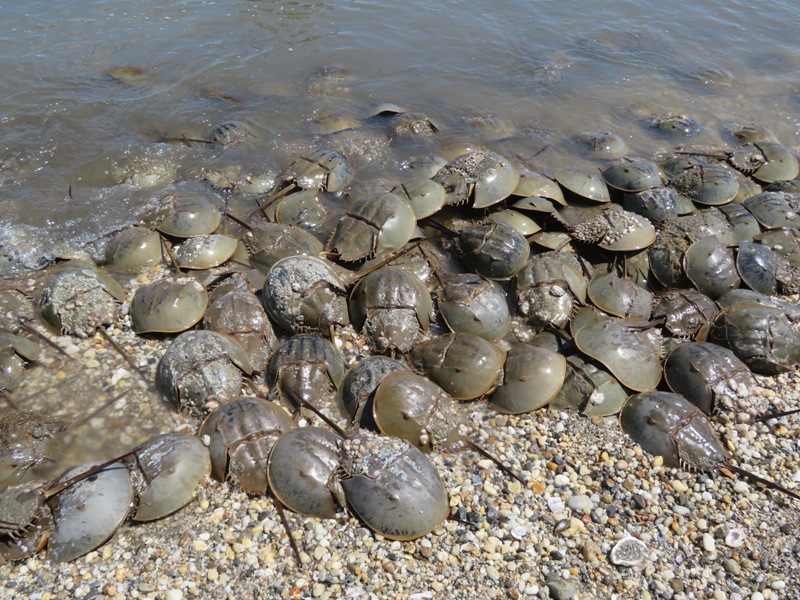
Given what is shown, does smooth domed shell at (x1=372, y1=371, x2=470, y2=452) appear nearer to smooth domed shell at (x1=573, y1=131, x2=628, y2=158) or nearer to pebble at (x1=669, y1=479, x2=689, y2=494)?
pebble at (x1=669, y1=479, x2=689, y2=494)

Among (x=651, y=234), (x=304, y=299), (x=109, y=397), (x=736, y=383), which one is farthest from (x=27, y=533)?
(x=651, y=234)

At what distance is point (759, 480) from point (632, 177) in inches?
119

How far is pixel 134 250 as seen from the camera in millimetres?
4492

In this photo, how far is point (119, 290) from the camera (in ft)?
13.5

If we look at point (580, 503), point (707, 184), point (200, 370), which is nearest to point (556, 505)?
point (580, 503)

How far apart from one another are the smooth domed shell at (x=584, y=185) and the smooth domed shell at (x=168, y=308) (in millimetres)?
3375

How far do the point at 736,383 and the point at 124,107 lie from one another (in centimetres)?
730

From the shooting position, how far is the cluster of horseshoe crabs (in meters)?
2.92

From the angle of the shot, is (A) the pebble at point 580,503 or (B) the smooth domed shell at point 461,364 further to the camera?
(B) the smooth domed shell at point 461,364

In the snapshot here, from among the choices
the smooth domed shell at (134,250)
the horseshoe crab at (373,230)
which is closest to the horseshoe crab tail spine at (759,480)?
the horseshoe crab at (373,230)

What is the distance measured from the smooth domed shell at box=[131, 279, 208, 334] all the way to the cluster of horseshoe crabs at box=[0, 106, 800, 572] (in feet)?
0.05

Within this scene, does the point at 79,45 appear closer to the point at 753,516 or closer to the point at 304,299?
the point at 304,299

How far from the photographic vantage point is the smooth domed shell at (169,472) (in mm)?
2852

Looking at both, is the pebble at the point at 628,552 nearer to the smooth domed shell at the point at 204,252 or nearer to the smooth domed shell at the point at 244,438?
the smooth domed shell at the point at 244,438
